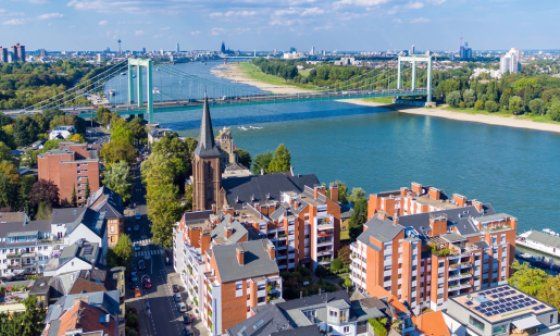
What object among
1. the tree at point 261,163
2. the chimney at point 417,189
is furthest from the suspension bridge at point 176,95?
the chimney at point 417,189

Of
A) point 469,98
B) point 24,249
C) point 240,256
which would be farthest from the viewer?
point 469,98

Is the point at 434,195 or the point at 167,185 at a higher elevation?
the point at 434,195

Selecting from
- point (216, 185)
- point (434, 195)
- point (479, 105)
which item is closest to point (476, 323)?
point (434, 195)

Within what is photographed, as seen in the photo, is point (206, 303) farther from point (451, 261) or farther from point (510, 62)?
point (510, 62)

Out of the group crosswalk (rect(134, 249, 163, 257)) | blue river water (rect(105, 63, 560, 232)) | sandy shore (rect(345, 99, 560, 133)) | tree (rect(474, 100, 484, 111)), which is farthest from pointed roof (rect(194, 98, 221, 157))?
tree (rect(474, 100, 484, 111))

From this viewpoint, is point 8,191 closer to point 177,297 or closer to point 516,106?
point 177,297

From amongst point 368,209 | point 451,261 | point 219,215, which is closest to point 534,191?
point 368,209

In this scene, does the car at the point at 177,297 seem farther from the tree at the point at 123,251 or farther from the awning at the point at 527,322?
the awning at the point at 527,322
